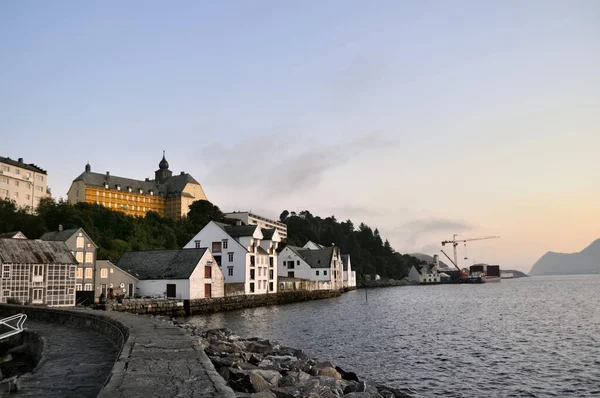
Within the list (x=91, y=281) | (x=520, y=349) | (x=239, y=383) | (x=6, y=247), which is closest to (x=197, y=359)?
(x=239, y=383)

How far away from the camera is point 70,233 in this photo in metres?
58.7

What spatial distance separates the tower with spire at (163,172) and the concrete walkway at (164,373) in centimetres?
17079

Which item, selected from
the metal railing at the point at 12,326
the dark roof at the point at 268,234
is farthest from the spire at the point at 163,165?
the metal railing at the point at 12,326

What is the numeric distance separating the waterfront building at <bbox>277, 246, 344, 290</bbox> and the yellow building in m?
52.4

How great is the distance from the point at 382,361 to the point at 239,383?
1735 centimetres

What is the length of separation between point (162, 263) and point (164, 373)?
5652 centimetres

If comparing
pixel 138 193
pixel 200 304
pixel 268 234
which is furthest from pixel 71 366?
pixel 138 193

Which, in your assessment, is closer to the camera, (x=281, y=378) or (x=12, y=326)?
Answer: (x=281, y=378)

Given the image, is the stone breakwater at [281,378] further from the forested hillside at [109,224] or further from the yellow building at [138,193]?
the yellow building at [138,193]

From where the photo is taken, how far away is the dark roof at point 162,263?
205 ft

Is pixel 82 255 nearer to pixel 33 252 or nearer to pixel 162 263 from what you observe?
pixel 33 252

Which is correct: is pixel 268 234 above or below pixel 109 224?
below

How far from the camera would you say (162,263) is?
65.1 m

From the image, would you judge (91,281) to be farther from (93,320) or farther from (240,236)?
(93,320)
